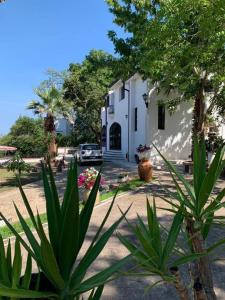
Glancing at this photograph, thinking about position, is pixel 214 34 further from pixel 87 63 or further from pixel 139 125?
pixel 87 63

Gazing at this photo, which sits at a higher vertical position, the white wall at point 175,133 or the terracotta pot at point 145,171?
the white wall at point 175,133

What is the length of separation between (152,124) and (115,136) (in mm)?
8971

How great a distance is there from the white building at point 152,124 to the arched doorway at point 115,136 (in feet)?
6.09

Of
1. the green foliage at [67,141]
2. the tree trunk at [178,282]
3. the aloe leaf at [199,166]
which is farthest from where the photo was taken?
the green foliage at [67,141]

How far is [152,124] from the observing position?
23312 millimetres

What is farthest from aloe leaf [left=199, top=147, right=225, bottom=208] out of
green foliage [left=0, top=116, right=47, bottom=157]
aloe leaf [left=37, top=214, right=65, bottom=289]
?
green foliage [left=0, top=116, right=47, bottom=157]

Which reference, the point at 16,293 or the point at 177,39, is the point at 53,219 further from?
the point at 177,39

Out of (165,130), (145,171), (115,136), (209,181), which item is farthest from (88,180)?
(115,136)

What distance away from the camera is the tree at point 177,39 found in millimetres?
11500

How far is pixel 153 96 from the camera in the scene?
23.3 meters

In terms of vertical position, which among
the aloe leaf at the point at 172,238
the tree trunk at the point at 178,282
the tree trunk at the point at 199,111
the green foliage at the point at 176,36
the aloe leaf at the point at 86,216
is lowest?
the tree trunk at the point at 178,282

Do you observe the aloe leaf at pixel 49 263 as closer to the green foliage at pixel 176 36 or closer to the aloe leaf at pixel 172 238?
the aloe leaf at pixel 172 238

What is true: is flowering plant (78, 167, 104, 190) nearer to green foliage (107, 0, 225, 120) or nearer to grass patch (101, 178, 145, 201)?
grass patch (101, 178, 145, 201)

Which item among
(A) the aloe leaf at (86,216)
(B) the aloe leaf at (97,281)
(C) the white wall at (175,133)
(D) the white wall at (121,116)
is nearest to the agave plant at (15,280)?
(B) the aloe leaf at (97,281)
